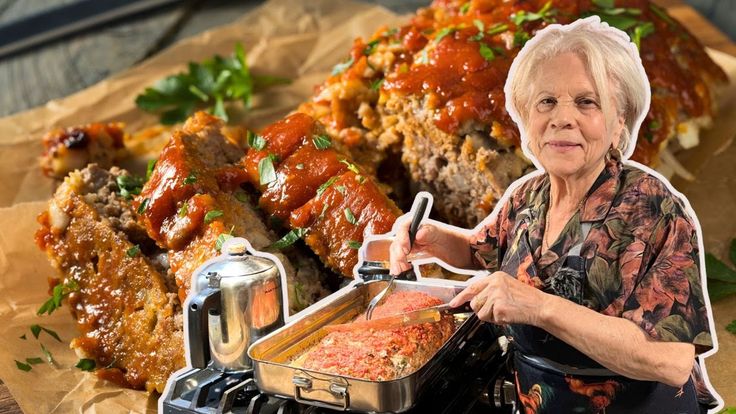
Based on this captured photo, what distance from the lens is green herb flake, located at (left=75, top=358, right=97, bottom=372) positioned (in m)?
4.34

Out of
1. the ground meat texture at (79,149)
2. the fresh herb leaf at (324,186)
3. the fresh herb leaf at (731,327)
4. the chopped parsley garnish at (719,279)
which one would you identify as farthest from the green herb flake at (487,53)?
the ground meat texture at (79,149)

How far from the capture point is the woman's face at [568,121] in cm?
244

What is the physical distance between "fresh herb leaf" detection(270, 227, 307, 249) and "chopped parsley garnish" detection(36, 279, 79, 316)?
46.4 inches

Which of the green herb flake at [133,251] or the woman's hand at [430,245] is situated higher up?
the woman's hand at [430,245]

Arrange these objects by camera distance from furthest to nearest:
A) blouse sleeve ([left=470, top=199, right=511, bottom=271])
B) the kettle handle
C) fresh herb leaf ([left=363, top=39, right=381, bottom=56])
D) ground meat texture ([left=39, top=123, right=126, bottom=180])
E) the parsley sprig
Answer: the parsley sprig
ground meat texture ([left=39, top=123, right=126, bottom=180])
fresh herb leaf ([left=363, top=39, right=381, bottom=56])
the kettle handle
blouse sleeve ([left=470, top=199, right=511, bottom=271])

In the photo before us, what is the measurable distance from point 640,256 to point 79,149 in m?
5.00

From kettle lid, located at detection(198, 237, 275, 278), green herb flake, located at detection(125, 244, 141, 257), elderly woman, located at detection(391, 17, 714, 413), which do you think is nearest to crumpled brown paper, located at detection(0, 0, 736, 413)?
green herb flake, located at detection(125, 244, 141, 257)

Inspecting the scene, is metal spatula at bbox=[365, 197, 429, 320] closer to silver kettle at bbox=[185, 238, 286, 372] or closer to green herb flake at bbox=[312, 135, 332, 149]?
silver kettle at bbox=[185, 238, 286, 372]

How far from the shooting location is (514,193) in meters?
2.92

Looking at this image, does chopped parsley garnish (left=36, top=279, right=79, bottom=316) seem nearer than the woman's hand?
No

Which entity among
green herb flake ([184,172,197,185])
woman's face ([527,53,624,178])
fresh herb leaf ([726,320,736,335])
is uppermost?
woman's face ([527,53,624,178])

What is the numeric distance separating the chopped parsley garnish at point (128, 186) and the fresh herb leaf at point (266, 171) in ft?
3.07

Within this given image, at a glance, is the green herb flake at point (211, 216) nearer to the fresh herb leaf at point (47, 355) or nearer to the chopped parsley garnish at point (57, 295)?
the chopped parsley garnish at point (57, 295)

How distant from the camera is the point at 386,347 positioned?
2.97 m
